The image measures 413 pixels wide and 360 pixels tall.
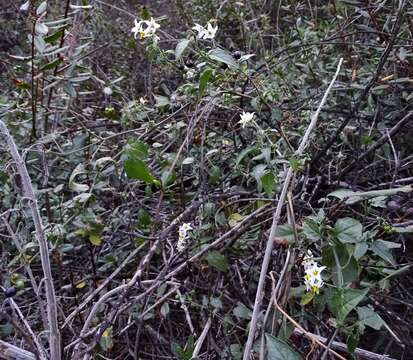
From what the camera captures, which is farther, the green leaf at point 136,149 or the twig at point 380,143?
Result: the twig at point 380,143

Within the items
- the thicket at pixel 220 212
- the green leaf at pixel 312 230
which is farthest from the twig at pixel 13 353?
the green leaf at pixel 312 230

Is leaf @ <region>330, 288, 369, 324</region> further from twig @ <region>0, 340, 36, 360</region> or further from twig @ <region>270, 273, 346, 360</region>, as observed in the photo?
twig @ <region>0, 340, 36, 360</region>

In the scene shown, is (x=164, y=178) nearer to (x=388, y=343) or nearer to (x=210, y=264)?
(x=210, y=264)

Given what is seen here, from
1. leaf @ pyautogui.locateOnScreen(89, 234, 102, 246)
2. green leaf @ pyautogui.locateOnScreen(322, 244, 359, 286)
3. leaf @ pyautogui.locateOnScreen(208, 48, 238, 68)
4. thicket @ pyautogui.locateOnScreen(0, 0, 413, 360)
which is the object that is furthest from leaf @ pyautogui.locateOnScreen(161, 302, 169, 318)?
leaf @ pyautogui.locateOnScreen(208, 48, 238, 68)

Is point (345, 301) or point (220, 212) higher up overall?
point (345, 301)

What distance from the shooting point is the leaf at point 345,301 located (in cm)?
94

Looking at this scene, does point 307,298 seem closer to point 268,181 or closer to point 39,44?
point 268,181

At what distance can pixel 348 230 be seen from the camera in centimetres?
104

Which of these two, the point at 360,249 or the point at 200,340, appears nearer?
the point at 360,249

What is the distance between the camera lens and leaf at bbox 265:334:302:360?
3.02ft

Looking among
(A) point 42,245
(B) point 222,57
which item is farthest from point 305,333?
(B) point 222,57

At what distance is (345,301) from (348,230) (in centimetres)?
15

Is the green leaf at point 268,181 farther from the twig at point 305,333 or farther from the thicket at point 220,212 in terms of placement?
the twig at point 305,333

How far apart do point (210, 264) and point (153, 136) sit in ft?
1.76
